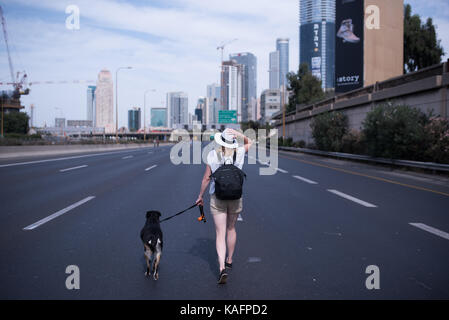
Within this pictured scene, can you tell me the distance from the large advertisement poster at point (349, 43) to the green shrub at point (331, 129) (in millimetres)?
12892

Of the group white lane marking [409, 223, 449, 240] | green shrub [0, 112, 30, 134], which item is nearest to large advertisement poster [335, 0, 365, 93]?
white lane marking [409, 223, 449, 240]

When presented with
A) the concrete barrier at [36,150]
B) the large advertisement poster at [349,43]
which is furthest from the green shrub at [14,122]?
the large advertisement poster at [349,43]

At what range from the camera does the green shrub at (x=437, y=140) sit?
55.1ft

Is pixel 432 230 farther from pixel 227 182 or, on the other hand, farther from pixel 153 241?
pixel 153 241

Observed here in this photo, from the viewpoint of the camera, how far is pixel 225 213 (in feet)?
14.7

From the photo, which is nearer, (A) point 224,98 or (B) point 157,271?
(B) point 157,271

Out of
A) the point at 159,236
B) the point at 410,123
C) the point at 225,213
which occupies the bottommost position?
the point at 159,236

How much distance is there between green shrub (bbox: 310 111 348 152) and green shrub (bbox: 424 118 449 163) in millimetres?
12344

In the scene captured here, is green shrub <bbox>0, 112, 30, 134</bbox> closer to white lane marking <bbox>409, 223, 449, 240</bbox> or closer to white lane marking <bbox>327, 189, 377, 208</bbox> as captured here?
white lane marking <bbox>327, 189, 377, 208</bbox>

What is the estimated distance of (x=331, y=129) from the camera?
31.9m

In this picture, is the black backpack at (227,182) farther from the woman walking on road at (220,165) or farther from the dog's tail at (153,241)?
the dog's tail at (153,241)

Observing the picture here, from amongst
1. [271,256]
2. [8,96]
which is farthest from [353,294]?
[8,96]

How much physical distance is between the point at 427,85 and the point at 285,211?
16138 millimetres
